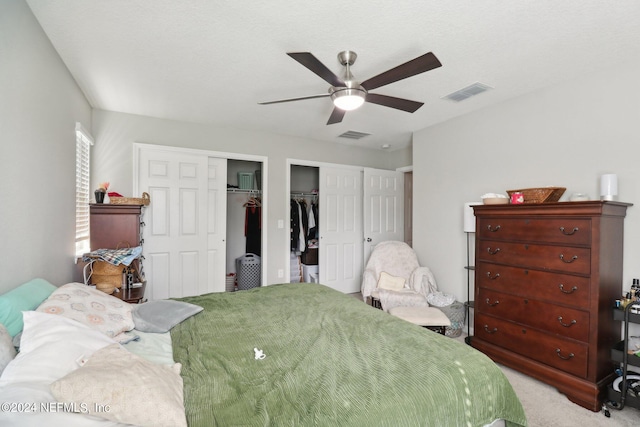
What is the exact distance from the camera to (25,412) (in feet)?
2.49

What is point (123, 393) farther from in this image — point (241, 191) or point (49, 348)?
point (241, 191)

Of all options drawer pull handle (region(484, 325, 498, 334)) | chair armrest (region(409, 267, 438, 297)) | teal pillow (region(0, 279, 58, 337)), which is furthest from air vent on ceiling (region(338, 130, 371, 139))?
teal pillow (region(0, 279, 58, 337))

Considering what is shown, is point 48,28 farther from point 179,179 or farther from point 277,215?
point 277,215

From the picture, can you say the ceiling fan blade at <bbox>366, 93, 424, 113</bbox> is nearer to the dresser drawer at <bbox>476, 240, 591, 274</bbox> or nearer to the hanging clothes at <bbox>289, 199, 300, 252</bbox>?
the dresser drawer at <bbox>476, 240, 591, 274</bbox>

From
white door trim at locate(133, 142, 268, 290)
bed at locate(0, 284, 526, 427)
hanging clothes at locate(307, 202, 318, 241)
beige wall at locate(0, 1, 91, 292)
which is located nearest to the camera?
bed at locate(0, 284, 526, 427)

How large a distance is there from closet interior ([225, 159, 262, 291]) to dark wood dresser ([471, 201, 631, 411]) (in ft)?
10.7

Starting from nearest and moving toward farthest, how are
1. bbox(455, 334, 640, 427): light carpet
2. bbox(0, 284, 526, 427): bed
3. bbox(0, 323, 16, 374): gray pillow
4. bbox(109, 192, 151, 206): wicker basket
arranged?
bbox(0, 284, 526, 427): bed < bbox(0, 323, 16, 374): gray pillow < bbox(455, 334, 640, 427): light carpet < bbox(109, 192, 151, 206): wicker basket

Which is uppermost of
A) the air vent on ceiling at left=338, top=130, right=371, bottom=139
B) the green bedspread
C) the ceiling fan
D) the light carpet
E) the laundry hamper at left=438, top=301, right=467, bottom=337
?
the air vent on ceiling at left=338, top=130, right=371, bottom=139

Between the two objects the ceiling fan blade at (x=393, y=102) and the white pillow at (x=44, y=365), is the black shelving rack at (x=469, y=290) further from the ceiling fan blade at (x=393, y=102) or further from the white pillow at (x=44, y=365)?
the white pillow at (x=44, y=365)

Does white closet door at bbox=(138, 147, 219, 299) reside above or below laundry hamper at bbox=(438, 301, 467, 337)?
above

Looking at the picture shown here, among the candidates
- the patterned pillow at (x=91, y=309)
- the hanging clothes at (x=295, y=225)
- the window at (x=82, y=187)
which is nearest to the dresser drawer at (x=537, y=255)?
the hanging clothes at (x=295, y=225)

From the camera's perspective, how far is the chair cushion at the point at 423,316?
9.32 feet

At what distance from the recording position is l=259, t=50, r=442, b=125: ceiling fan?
1.76 metres

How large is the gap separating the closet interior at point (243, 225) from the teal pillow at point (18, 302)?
3132 millimetres
